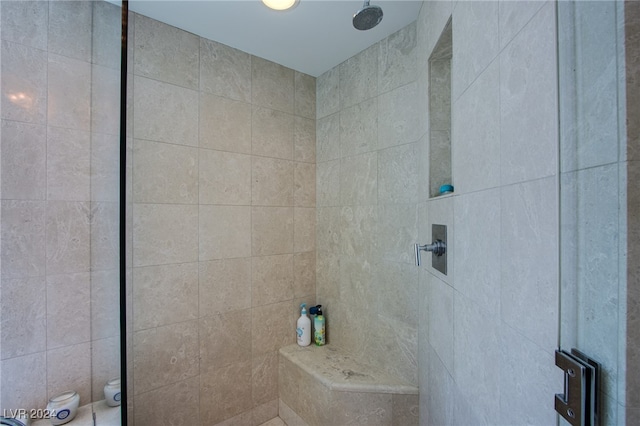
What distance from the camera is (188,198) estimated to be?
1.45 metres

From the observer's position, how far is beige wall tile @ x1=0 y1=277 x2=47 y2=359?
3.26ft

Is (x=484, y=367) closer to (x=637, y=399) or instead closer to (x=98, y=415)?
(x=637, y=399)

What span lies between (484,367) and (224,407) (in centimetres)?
147

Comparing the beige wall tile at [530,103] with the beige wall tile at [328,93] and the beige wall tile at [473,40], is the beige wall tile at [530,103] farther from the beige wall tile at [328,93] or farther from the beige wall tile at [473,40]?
the beige wall tile at [328,93]

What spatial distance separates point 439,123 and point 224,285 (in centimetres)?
139

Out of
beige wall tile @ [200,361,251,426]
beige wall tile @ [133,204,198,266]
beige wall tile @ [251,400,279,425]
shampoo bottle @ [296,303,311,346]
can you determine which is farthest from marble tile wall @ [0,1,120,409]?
shampoo bottle @ [296,303,311,346]

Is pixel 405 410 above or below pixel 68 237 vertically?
below

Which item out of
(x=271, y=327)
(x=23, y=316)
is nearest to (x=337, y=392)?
(x=271, y=327)

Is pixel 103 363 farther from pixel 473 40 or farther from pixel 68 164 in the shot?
pixel 473 40

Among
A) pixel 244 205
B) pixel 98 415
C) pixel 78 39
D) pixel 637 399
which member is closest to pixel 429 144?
pixel 637 399

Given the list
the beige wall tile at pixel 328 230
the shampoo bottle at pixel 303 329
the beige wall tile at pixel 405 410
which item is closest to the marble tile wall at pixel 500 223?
the beige wall tile at pixel 405 410

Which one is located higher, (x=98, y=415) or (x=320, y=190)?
(x=320, y=190)

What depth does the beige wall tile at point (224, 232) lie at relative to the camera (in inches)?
59.1

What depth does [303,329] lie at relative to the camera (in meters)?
1.81
